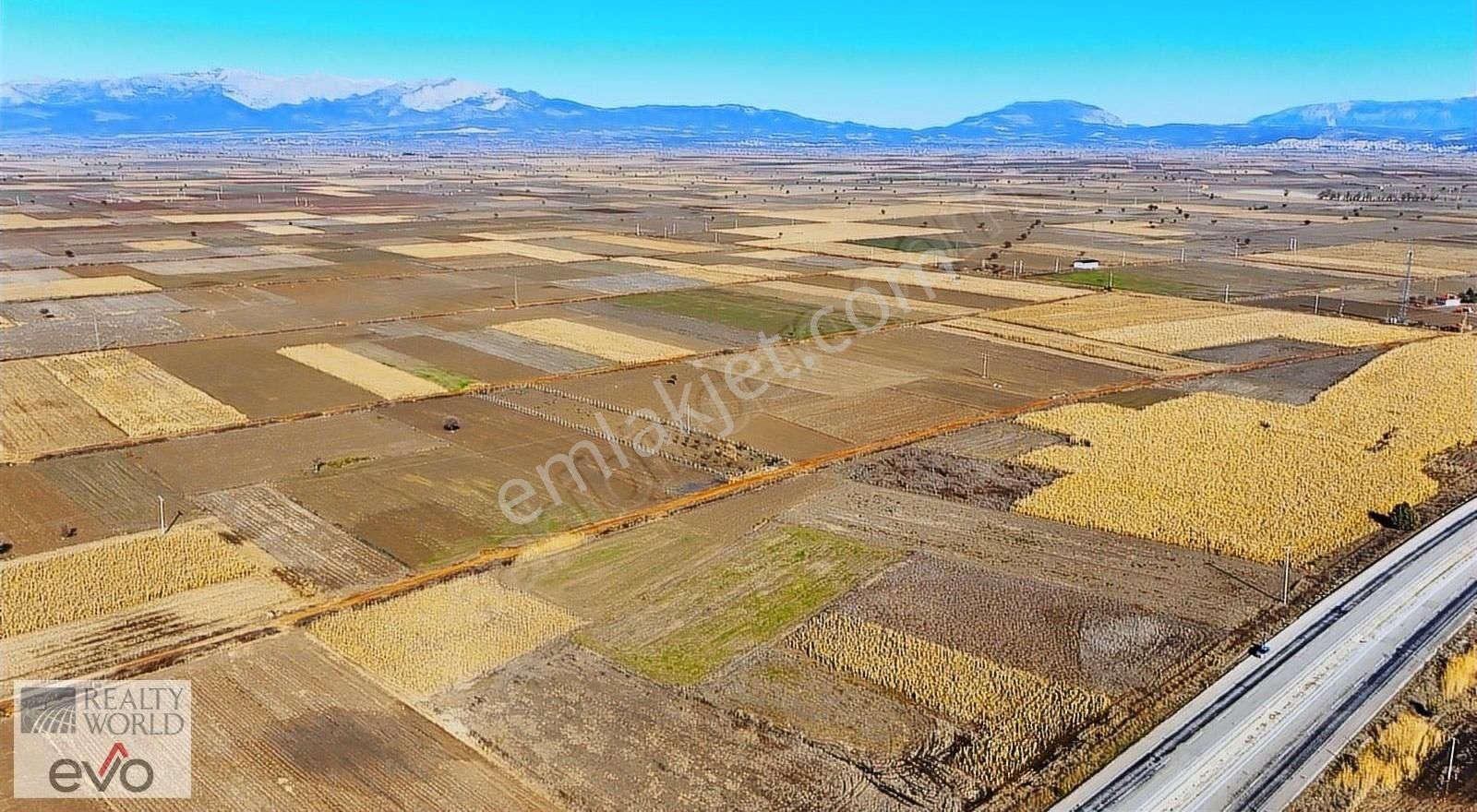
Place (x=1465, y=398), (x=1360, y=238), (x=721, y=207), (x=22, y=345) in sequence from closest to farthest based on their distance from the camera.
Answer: (x=1465, y=398) → (x=22, y=345) → (x=1360, y=238) → (x=721, y=207)

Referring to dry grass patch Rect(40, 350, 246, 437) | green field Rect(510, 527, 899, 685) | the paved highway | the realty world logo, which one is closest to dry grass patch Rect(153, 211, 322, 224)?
dry grass patch Rect(40, 350, 246, 437)

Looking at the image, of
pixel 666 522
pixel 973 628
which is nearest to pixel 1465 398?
pixel 973 628

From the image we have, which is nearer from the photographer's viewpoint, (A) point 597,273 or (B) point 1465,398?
(B) point 1465,398

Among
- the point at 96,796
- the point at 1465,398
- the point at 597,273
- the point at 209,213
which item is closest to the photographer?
the point at 96,796

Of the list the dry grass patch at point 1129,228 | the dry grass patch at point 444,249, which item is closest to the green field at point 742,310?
the dry grass patch at point 444,249

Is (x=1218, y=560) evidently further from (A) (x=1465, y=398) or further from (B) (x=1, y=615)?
(B) (x=1, y=615)
